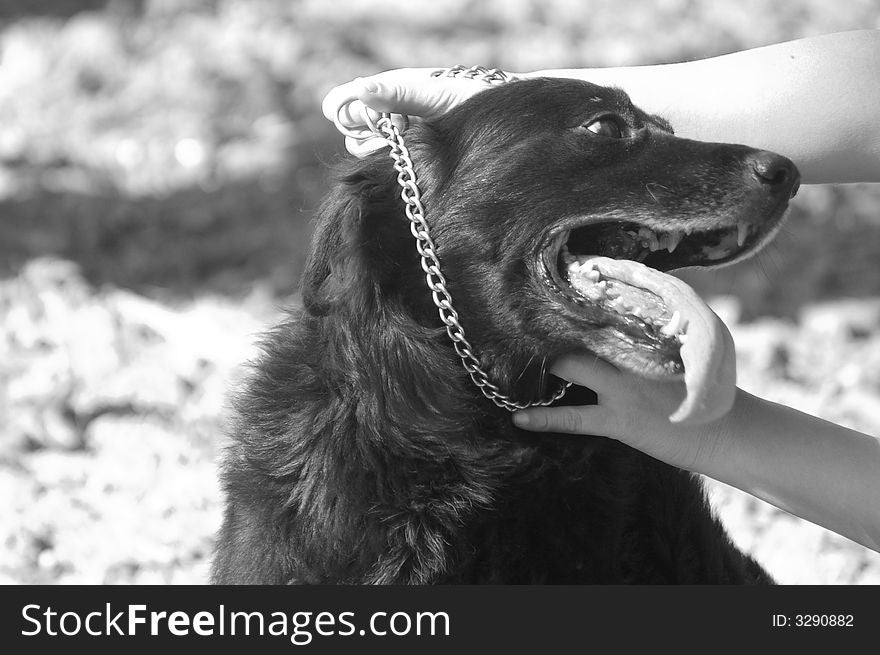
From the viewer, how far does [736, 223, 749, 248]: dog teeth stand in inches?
105

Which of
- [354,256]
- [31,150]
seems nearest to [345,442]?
[354,256]

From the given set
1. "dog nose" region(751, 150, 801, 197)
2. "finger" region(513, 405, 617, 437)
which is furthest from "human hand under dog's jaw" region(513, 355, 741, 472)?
"dog nose" region(751, 150, 801, 197)

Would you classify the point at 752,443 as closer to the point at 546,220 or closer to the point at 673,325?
the point at 673,325

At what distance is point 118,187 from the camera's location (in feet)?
22.7

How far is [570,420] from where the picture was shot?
2617 millimetres

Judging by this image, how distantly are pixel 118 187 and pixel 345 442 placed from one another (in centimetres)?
483

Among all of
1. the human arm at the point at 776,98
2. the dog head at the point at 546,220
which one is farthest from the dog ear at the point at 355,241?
the human arm at the point at 776,98

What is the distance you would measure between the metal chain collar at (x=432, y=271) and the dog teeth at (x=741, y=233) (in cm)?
58

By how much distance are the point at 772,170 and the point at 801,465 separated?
0.75m

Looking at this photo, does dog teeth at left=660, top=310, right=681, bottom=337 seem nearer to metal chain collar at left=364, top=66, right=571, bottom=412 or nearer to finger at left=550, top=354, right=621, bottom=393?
finger at left=550, top=354, right=621, bottom=393

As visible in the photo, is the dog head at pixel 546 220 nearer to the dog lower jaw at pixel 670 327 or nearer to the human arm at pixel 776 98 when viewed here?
the dog lower jaw at pixel 670 327

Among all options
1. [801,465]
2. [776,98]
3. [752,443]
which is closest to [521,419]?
[752,443]

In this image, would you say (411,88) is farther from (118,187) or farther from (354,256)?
(118,187)

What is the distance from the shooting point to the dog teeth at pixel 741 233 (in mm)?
2655
